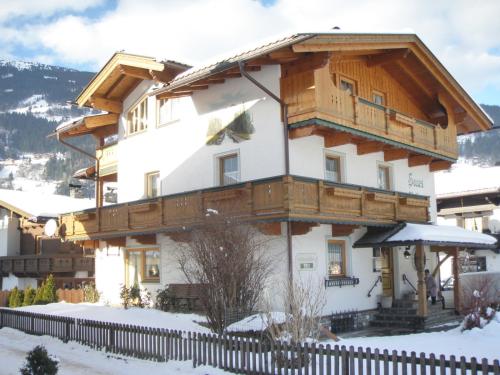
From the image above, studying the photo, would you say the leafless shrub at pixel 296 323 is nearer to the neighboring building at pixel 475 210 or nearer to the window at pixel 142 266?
the window at pixel 142 266

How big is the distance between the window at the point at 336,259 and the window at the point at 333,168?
220 centimetres

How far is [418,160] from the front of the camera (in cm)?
2412

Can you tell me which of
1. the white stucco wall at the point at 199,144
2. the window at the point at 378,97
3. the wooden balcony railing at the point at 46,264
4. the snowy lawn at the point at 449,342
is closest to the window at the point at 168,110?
the white stucco wall at the point at 199,144

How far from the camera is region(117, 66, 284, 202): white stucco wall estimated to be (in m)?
18.3

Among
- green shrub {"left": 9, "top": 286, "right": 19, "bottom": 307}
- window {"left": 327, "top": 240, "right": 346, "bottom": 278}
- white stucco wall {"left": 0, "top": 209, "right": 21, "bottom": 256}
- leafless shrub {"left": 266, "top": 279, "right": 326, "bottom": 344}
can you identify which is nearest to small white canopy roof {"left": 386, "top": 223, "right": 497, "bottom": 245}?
window {"left": 327, "top": 240, "right": 346, "bottom": 278}

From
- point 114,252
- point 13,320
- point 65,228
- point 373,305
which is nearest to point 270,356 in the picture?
point 373,305

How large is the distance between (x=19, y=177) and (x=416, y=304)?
569ft

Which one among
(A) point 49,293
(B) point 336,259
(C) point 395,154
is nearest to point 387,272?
(B) point 336,259

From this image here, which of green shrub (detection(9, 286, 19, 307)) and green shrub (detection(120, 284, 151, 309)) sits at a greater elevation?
green shrub (detection(120, 284, 151, 309))

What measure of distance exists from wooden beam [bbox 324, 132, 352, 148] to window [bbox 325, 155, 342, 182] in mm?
732

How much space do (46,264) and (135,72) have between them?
16023 mm

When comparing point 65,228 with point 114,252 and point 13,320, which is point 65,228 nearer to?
point 114,252

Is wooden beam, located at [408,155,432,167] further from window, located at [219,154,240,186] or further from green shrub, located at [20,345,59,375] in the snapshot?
green shrub, located at [20,345,59,375]

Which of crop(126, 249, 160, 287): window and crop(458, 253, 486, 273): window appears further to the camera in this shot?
crop(458, 253, 486, 273): window
